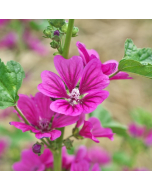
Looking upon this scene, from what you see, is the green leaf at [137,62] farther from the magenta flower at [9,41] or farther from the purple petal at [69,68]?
the magenta flower at [9,41]

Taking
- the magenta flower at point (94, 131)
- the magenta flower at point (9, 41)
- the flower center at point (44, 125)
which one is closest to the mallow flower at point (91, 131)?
the magenta flower at point (94, 131)

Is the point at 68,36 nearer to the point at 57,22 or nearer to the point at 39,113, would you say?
the point at 57,22

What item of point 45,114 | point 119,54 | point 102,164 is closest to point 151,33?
point 119,54

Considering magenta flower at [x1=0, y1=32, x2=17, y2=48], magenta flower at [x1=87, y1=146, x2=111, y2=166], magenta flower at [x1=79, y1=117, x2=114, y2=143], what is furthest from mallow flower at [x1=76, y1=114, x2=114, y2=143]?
magenta flower at [x1=0, y1=32, x2=17, y2=48]

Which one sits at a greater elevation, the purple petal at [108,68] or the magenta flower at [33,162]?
the purple petal at [108,68]

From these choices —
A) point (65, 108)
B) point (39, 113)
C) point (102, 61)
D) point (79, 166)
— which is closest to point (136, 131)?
point (79, 166)

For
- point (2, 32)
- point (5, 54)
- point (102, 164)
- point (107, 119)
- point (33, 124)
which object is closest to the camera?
point (33, 124)

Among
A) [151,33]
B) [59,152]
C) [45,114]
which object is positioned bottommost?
[59,152]

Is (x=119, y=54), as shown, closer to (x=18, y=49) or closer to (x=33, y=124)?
(x=18, y=49)
